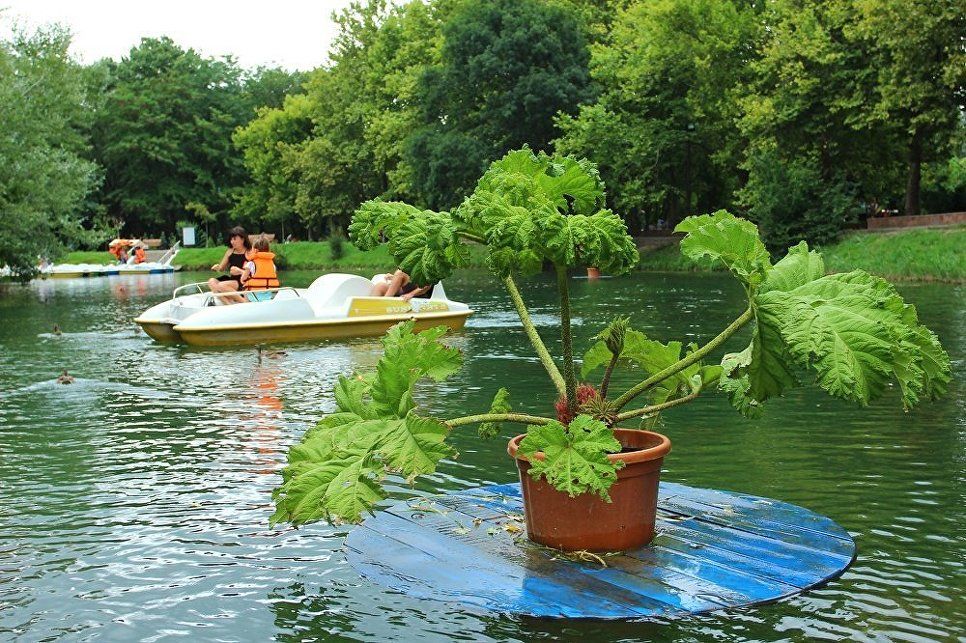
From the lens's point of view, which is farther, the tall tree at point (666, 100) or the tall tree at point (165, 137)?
the tall tree at point (165, 137)

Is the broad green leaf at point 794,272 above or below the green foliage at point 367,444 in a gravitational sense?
above

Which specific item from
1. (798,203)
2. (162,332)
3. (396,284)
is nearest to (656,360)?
(396,284)

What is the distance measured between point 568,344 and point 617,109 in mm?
46139

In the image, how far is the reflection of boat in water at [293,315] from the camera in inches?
703

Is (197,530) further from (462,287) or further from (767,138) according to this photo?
(767,138)

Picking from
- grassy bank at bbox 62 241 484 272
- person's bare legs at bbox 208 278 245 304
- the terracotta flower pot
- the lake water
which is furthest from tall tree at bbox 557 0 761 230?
the terracotta flower pot

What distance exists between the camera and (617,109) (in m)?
50.6

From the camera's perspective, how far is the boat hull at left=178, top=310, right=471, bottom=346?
1783 centimetres

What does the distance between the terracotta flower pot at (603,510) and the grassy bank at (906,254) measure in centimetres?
2721

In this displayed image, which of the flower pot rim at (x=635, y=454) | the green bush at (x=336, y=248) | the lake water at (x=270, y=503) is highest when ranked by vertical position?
the green bush at (x=336, y=248)

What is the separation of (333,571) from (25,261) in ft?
107

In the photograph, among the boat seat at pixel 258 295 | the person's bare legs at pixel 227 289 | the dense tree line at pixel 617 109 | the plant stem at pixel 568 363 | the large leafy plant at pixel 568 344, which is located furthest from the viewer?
the dense tree line at pixel 617 109

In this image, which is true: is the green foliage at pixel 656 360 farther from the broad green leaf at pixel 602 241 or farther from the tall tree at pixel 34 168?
the tall tree at pixel 34 168

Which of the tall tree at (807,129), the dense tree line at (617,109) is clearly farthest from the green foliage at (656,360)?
the tall tree at (807,129)
